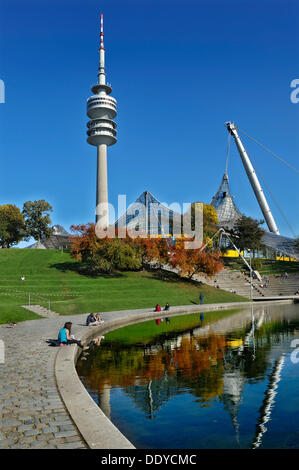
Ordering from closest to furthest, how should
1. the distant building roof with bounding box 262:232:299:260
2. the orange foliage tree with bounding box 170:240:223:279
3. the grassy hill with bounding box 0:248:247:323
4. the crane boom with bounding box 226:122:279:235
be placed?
the grassy hill with bounding box 0:248:247:323, the orange foliage tree with bounding box 170:240:223:279, the distant building roof with bounding box 262:232:299:260, the crane boom with bounding box 226:122:279:235

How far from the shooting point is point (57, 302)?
108 ft

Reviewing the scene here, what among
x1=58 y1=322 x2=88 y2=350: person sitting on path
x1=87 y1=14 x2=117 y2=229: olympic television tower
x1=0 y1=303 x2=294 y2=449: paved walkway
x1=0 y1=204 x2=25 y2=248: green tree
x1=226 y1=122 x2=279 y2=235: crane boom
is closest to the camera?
x1=0 y1=303 x2=294 y2=449: paved walkway

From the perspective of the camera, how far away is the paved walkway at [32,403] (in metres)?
5.86

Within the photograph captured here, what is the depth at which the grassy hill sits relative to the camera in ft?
105

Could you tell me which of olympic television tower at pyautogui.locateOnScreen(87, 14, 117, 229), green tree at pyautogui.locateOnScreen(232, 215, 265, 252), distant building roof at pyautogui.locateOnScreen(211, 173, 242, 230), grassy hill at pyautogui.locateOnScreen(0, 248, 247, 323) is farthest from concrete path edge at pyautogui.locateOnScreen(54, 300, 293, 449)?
distant building roof at pyautogui.locateOnScreen(211, 173, 242, 230)

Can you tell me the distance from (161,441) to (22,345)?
391 inches

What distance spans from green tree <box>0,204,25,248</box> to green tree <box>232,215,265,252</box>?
45.2 m

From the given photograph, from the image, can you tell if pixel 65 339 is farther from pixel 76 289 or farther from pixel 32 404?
pixel 76 289

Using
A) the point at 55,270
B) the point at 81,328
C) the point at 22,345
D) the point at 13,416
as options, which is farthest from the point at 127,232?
the point at 13,416

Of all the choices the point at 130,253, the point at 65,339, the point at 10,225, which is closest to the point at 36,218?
the point at 10,225

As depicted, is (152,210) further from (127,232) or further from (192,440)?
(192,440)

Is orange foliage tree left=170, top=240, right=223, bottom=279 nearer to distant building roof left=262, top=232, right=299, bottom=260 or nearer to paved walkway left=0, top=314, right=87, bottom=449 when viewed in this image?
distant building roof left=262, top=232, right=299, bottom=260

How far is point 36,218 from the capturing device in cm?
7956

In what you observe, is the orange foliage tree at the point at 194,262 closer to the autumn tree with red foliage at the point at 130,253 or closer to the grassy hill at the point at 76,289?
the autumn tree with red foliage at the point at 130,253
